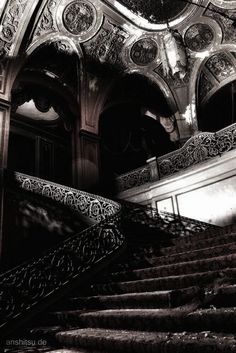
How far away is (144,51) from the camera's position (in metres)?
11.7

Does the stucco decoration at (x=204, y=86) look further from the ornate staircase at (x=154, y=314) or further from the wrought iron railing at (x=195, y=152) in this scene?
the ornate staircase at (x=154, y=314)

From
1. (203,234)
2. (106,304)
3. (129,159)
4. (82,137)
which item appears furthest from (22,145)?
(106,304)

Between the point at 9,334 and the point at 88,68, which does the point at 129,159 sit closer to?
the point at 88,68

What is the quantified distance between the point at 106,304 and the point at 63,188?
460 centimetres

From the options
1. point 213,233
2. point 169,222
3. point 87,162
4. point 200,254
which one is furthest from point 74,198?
point 200,254

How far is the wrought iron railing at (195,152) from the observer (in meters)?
7.82

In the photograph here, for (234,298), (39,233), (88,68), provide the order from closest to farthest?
(234,298), (39,233), (88,68)

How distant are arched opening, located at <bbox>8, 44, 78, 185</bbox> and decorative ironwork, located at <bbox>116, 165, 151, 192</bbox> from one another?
3.01 metres

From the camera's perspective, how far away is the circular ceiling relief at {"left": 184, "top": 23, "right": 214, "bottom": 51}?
1082 centimetres

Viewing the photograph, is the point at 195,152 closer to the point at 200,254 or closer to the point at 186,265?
the point at 200,254

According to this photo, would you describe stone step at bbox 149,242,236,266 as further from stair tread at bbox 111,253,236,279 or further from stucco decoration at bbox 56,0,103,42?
stucco decoration at bbox 56,0,103,42

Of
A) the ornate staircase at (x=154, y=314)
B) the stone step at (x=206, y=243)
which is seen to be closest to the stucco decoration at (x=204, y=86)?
the ornate staircase at (x=154, y=314)

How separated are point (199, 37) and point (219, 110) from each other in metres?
3.01

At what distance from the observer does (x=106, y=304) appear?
10.6ft
